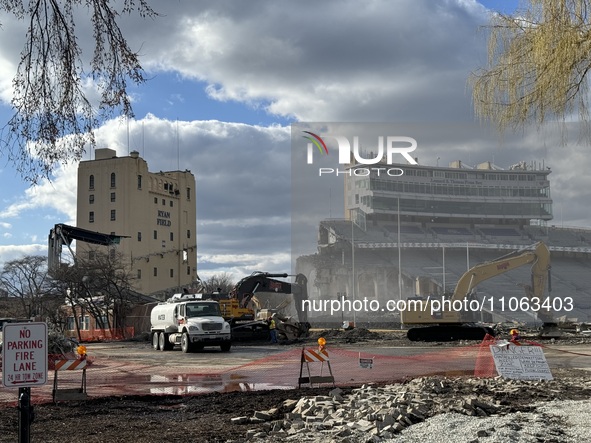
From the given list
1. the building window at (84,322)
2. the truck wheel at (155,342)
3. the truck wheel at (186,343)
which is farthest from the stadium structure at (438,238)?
the truck wheel at (186,343)

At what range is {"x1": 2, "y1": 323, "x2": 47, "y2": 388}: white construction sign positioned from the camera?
6637 mm

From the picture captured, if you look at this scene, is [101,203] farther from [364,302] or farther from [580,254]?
[580,254]

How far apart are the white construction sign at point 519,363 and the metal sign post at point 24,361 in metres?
10.9

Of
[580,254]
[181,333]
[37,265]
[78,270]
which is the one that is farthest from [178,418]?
[580,254]

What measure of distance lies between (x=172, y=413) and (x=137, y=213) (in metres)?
79.4

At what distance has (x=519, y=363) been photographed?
15.6 metres

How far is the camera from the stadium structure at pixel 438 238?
69188 millimetres

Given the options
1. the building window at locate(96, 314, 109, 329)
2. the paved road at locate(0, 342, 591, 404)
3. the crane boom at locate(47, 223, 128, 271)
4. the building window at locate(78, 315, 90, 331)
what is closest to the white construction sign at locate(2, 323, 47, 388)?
the paved road at locate(0, 342, 591, 404)

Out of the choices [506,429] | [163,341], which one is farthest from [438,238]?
[506,429]

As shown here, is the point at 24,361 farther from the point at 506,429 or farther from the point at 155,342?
the point at 155,342

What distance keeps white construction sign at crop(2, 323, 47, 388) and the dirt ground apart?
134 inches

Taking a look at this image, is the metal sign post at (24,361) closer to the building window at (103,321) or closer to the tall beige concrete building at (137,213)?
the building window at (103,321)

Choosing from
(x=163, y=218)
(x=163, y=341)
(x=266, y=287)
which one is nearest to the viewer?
(x=163, y=341)

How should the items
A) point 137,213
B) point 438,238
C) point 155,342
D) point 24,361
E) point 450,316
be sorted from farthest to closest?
point 137,213, point 438,238, point 450,316, point 155,342, point 24,361
